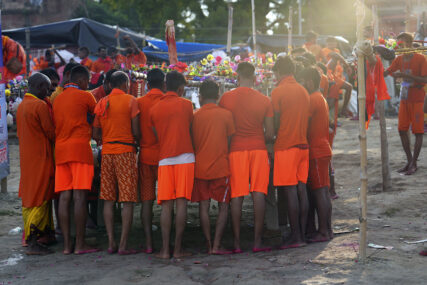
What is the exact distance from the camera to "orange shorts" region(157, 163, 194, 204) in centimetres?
576

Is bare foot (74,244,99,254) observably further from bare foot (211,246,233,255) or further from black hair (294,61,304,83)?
black hair (294,61,304,83)

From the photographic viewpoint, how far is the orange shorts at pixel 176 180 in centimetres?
576

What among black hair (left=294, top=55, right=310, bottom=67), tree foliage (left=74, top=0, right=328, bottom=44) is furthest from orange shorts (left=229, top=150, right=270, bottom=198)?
tree foliage (left=74, top=0, right=328, bottom=44)

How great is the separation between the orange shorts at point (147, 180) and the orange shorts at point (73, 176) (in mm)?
570

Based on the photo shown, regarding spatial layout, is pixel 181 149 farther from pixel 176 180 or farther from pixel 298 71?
pixel 298 71

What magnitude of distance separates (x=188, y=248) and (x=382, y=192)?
11.5 ft

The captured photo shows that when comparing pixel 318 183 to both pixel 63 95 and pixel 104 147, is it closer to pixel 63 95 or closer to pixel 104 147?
pixel 104 147

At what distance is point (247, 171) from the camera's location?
585 centimetres

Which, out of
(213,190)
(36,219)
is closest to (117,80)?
(213,190)

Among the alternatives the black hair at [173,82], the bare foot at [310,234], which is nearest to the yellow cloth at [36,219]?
the black hair at [173,82]

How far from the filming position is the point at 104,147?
5996 millimetres

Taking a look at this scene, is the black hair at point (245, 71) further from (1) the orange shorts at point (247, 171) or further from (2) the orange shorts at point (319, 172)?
(2) the orange shorts at point (319, 172)

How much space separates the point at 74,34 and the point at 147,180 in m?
14.3

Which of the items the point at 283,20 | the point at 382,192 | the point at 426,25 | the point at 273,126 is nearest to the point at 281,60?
the point at 273,126
